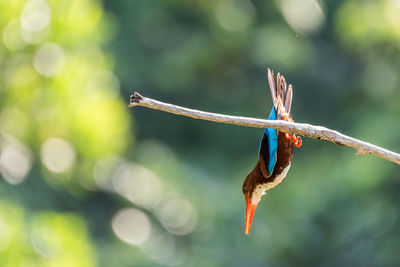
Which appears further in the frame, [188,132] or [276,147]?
[188,132]

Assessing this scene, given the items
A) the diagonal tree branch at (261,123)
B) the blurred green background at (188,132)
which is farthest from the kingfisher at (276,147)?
the blurred green background at (188,132)

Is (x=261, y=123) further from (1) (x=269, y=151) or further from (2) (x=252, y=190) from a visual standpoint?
(2) (x=252, y=190)

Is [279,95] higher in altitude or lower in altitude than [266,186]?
higher

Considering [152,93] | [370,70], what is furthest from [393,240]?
[152,93]

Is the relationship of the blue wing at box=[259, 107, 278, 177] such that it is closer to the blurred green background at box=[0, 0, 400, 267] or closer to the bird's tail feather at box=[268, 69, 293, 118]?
the bird's tail feather at box=[268, 69, 293, 118]

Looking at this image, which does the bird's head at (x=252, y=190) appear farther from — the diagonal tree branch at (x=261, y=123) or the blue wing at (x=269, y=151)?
the diagonal tree branch at (x=261, y=123)

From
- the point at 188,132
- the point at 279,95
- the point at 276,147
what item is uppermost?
the point at 188,132

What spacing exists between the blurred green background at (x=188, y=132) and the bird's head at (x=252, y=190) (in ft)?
4.73

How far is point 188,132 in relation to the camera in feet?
34.9

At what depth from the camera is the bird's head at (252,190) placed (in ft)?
7.89

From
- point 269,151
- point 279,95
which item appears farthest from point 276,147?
point 279,95

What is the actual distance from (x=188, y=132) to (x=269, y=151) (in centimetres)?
836

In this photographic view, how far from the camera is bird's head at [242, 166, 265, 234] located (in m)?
2.40

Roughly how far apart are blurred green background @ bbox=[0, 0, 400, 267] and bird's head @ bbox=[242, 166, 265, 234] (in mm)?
1440
